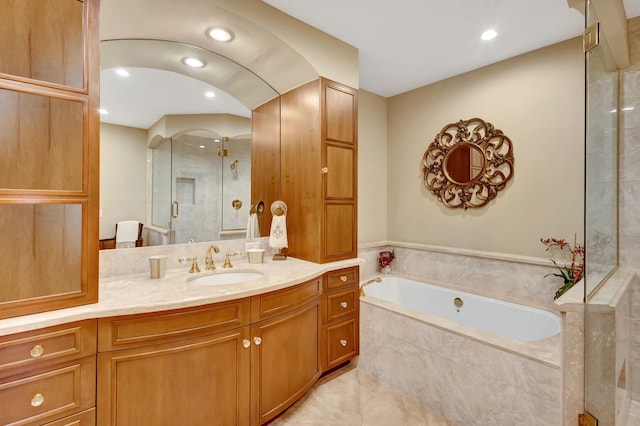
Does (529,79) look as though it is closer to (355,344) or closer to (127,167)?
(355,344)

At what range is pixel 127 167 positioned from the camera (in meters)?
1.94

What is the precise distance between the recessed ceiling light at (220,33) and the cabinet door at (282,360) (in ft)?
6.43

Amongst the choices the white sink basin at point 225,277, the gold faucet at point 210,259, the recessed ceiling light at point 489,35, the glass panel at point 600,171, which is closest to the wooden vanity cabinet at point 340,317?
the white sink basin at point 225,277

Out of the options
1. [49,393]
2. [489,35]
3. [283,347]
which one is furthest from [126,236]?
[489,35]

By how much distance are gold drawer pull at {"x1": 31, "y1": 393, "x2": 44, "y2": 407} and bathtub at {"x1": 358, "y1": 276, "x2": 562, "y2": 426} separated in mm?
1995

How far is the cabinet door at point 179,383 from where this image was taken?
129 centimetres

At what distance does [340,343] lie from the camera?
94.3 inches

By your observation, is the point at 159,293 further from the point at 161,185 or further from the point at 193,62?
the point at 193,62

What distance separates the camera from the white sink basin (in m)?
1.96

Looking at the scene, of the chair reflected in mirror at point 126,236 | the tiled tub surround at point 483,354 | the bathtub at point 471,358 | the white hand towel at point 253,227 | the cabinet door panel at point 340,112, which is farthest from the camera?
the white hand towel at point 253,227

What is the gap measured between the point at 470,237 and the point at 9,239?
3.30 metres

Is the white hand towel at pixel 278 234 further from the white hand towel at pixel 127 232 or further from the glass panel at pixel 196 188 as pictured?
the white hand towel at pixel 127 232

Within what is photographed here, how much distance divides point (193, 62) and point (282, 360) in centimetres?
220

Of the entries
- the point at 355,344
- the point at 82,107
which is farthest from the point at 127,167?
the point at 355,344
